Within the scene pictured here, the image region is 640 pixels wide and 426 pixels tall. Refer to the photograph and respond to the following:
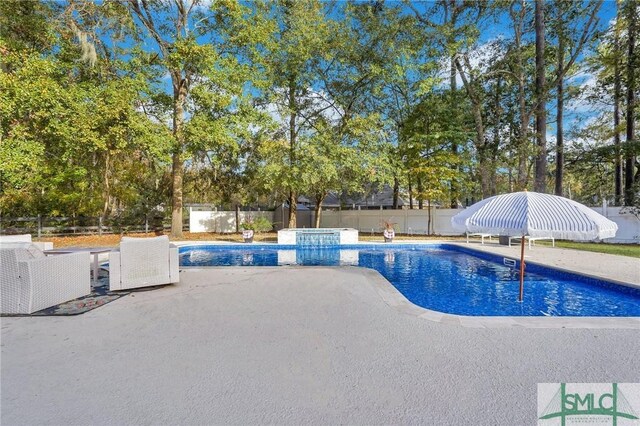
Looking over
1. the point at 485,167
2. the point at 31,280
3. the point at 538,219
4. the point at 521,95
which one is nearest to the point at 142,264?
the point at 31,280

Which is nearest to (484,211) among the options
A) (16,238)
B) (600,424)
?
(600,424)

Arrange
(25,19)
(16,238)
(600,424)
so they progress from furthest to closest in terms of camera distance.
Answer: (25,19) < (16,238) < (600,424)

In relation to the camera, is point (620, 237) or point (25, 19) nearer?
point (25, 19)

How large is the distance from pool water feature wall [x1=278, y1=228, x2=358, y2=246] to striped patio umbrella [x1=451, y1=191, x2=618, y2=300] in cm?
862

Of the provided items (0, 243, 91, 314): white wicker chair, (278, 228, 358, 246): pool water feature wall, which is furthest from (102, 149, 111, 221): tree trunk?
(0, 243, 91, 314): white wicker chair

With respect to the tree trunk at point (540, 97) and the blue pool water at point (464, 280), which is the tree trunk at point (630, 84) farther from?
the blue pool water at point (464, 280)

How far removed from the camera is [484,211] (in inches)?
186

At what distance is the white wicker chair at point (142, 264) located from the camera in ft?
16.8

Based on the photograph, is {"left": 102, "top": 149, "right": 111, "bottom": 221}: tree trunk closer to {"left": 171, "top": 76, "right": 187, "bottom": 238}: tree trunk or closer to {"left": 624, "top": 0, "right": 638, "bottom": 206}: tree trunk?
{"left": 171, "top": 76, "right": 187, "bottom": 238}: tree trunk

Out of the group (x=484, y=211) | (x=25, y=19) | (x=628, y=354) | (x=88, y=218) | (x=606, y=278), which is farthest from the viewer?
(x=88, y=218)

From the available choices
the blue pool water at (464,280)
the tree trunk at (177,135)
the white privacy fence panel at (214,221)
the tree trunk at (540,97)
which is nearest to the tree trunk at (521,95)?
the tree trunk at (540,97)

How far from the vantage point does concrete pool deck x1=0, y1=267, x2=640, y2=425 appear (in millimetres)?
2135

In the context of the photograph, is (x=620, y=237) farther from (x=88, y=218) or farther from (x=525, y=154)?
(x=88, y=218)

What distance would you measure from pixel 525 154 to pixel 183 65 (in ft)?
49.5
